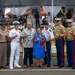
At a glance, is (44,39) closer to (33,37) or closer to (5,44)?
(33,37)

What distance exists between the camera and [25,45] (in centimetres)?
1223

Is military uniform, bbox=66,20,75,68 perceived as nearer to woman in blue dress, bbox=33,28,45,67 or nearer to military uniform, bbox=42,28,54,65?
military uniform, bbox=42,28,54,65

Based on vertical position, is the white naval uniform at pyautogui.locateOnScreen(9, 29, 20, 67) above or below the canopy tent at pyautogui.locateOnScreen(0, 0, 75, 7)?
below

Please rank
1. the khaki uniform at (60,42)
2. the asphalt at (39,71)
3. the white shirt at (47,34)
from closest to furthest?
the asphalt at (39,71), the khaki uniform at (60,42), the white shirt at (47,34)

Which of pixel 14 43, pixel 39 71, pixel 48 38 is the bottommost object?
pixel 39 71

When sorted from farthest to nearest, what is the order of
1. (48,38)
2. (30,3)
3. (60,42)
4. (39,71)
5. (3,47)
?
(30,3), (48,38), (60,42), (3,47), (39,71)

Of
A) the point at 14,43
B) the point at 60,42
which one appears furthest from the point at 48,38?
the point at 14,43

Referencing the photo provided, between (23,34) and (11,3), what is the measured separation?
15787mm


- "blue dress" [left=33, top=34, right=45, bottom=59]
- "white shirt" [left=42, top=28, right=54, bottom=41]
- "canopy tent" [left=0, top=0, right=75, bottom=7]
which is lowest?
"blue dress" [left=33, top=34, right=45, bottom=59]

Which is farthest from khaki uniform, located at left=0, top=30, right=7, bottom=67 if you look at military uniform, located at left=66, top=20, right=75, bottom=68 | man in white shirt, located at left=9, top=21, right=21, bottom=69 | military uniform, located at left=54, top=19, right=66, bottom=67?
military uniform, located at left=66, top=20, right=75, bottom=68

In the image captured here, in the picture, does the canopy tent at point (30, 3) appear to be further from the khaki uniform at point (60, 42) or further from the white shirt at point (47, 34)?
the khaki uniform at point (60, 42)

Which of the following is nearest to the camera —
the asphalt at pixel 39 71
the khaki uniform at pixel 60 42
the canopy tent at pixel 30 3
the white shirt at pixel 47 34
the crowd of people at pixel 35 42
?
the asphalt at pixel 39 71

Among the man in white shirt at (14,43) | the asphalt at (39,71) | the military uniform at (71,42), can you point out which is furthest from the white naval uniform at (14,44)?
the military uniform at (71,42)

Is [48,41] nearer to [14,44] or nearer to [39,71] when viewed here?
[14,44]
